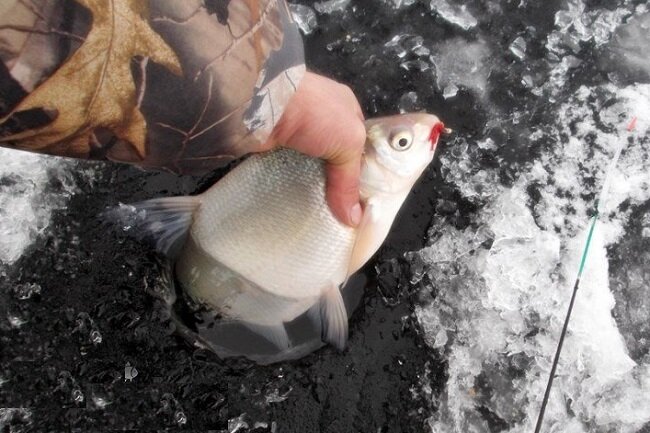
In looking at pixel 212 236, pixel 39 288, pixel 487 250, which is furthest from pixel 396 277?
pixel 39 288

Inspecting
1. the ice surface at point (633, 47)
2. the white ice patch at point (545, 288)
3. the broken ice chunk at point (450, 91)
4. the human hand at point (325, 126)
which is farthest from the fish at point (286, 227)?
the ice surface at point (633, 47)

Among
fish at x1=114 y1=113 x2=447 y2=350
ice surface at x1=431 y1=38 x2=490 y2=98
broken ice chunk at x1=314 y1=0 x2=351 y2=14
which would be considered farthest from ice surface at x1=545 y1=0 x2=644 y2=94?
broken ice chunk at x1=314 y1=0 x2=351 y2=14

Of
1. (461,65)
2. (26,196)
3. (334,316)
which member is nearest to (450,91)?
(461,65)

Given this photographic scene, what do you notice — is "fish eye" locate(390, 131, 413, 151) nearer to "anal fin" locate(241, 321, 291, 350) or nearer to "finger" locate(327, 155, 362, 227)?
"finger" locate(327, 155, 362, 227)

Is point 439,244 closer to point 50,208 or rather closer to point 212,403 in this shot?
point 212,403

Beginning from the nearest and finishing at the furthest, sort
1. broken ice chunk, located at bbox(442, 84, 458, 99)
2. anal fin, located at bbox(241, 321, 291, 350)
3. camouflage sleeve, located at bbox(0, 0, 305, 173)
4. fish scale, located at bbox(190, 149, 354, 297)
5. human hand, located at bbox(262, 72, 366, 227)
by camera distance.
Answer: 1. camouflage sleeve, located at bbox(0, 0, 305, 173)
2. human hand, located at bbox(262, 72, 366, 227)
3. fish scale, located at bbox(190, 149, 354, 297)
4. anal fin, located at bbox(241, 321, 291, 350)
5. broken ice chunk, located at bbox(442, 84, 458, 99)

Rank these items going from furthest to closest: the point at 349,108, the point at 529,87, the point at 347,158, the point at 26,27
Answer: the point at 529,87 < the point at 347,158 < the point at 349,108 < the point at 26,27
